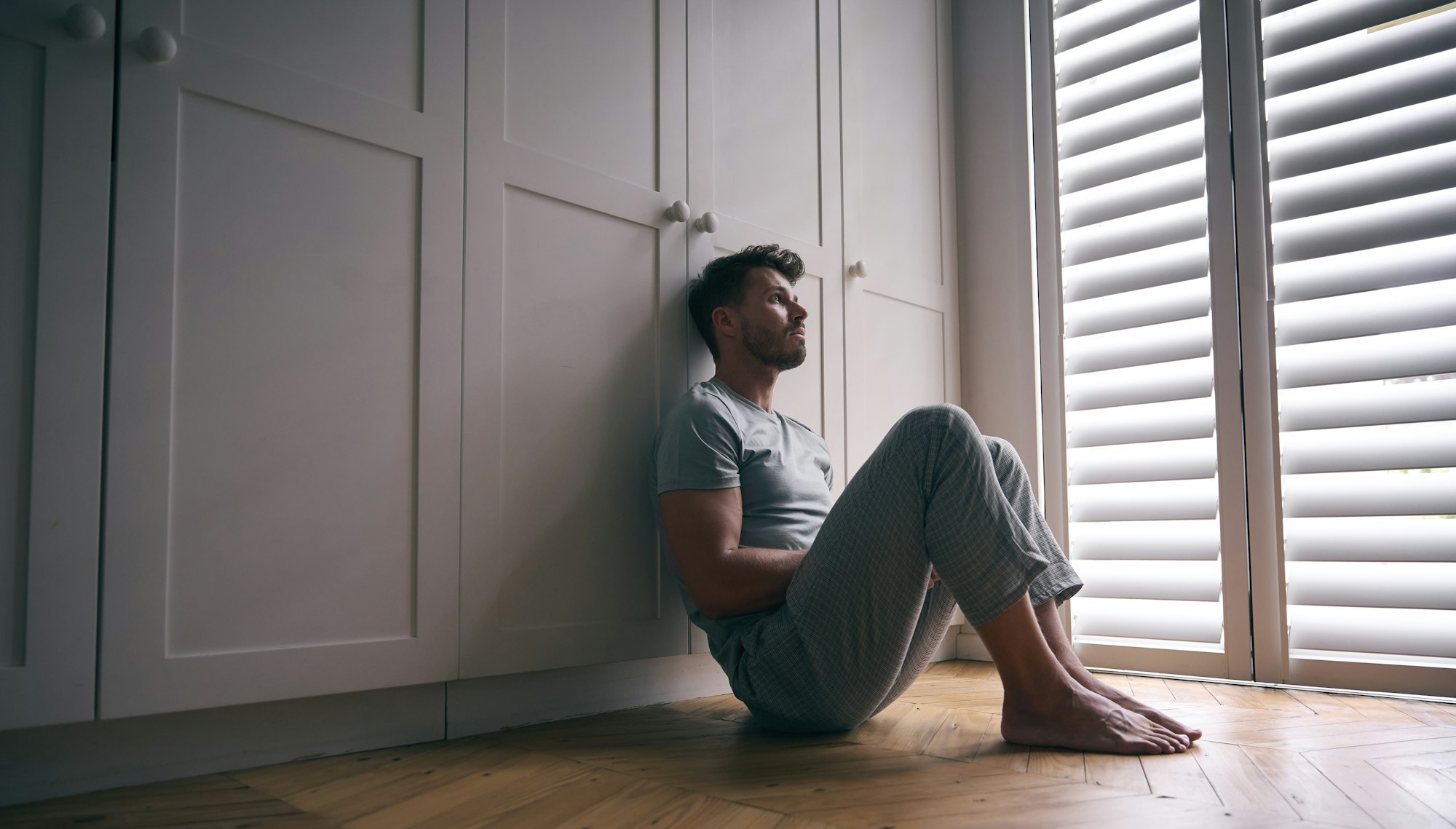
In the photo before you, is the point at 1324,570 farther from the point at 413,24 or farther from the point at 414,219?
the point at 413,24

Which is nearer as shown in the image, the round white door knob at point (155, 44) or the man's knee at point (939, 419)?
the round white door knob at point (155, 44)

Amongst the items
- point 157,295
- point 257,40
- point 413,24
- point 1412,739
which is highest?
point 413,24

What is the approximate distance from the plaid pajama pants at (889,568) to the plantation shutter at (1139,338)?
1042 mm

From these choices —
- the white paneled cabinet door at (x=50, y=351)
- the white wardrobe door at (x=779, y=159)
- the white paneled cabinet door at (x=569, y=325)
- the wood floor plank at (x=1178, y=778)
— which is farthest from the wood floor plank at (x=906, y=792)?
the white paneled cabinet door at (x=50, y=351)

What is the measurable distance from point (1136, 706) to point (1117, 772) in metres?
0.25

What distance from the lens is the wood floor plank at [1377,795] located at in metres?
1.07

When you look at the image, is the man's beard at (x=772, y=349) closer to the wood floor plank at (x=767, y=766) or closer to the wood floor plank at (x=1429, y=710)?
the wood floor plank at (x=767, y=766)

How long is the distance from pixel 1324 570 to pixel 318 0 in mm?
2240

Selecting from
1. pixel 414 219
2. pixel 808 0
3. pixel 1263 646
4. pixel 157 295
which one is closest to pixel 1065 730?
pixel 1263 646

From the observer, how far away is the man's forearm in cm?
158

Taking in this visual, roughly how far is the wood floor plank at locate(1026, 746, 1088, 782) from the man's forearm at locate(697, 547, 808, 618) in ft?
1.50

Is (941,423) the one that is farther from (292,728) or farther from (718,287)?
Answer: (292,728)

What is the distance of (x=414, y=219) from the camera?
59.7 inches

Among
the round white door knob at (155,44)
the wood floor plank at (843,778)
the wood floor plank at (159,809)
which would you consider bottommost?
the wood floor plank at (843,778)
